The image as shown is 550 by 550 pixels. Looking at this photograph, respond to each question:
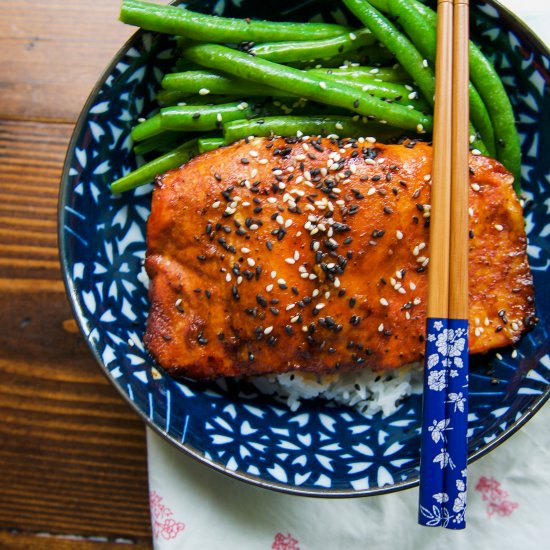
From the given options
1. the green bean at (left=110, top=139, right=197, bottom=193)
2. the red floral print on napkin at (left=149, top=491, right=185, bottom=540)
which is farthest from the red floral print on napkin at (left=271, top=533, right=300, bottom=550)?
the green bean at (left=110, top=139, right=197, bottom=193)

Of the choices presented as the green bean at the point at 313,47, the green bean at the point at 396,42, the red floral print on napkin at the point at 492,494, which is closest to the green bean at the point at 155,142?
the green bean at the point at 313,47

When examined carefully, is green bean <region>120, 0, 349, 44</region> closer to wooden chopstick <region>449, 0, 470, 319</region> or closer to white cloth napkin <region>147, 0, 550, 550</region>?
wooden chopstick <region>449, 0, 470, 319</region>

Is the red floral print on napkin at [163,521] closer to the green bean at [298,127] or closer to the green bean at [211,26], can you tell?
the green bean at [298,127]

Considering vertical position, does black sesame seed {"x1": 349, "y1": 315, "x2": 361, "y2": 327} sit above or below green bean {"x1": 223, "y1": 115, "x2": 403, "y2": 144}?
below

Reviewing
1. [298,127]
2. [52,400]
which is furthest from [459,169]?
[52,400]

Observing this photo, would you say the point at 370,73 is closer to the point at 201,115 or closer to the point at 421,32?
the point at 421,32

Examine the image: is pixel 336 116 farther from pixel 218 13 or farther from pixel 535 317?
pixel 535 317
